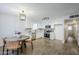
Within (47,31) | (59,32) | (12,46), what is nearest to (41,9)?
(47,31)

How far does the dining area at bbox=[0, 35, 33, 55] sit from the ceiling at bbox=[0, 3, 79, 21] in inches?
18.2

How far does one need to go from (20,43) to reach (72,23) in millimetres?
1143

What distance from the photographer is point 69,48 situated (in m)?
2.42

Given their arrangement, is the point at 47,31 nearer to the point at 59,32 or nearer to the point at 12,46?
the point at 59,32

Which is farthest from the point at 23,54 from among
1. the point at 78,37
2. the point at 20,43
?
the point at 78,37

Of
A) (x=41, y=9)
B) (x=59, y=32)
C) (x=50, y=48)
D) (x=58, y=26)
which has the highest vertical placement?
(x=41, y=9)

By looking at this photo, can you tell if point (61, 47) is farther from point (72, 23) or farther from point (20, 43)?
point (20, 43)

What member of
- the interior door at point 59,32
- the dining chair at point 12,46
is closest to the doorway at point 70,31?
the interior door at point 59,32

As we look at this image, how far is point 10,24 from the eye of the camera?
239cm

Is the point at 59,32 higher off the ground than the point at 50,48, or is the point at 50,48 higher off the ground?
the point at 59,32

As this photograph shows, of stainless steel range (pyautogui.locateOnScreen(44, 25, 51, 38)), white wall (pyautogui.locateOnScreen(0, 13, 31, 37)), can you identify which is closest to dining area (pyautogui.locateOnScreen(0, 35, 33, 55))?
white wall (pyautogui.locateOnScreen(0, 13, 31, 37))

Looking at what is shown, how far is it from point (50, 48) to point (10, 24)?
0.96m

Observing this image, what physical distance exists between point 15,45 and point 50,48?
732mm
